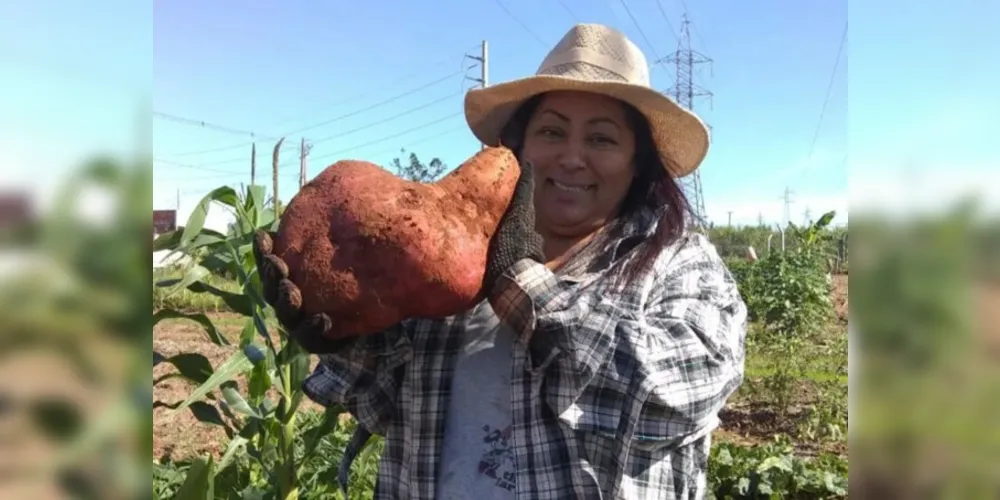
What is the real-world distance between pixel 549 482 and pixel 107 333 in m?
0.77

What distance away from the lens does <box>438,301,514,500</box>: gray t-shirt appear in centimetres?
105

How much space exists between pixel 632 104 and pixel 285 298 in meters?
0.71

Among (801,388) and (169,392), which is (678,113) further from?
(169,392)

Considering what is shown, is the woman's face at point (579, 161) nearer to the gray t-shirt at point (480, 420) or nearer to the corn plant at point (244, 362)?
the gray t-shirt at point (480, 420)

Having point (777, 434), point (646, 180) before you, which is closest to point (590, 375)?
point (646, 180)

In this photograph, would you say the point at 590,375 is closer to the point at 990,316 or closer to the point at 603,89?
the point at 603,89

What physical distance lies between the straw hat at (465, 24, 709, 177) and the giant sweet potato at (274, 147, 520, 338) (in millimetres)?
408

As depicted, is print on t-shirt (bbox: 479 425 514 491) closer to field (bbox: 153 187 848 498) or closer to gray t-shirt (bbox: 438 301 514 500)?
gray t-shirt (bbox: 438 301 514 500)

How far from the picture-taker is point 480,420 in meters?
1.08

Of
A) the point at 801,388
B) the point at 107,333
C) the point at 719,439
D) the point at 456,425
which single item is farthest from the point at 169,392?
the point at 107,333

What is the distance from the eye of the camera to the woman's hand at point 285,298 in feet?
2.75

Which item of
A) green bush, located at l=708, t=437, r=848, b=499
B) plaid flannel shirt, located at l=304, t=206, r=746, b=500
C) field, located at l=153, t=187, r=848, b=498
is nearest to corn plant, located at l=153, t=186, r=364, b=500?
field, located at l=153, t=187, r=848, b=498

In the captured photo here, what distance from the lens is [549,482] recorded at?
0.99 metres

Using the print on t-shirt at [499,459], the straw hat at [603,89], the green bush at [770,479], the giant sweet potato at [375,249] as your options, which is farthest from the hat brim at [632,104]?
the green bush at [770,479]
